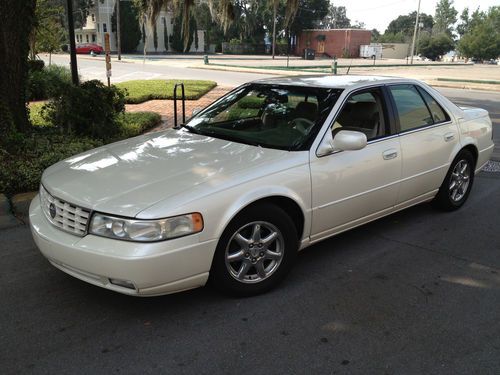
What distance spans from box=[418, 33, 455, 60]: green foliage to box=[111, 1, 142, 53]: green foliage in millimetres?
40292

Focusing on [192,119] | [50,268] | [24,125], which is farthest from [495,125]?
[50,268]

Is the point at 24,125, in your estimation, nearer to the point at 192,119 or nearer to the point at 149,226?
the point at 192,119

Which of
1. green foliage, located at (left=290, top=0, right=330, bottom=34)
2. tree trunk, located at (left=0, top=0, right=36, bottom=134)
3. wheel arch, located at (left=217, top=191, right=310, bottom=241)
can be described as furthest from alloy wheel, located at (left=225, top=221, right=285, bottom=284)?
green foliage, located at (left=290, top=0, right=330, bottom=34)

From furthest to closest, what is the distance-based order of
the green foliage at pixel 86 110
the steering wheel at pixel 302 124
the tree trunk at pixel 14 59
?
the green foliage at pixel 86 110 < the tree trunk at pixel 14 59 < the steering wheel at pixel 302 124

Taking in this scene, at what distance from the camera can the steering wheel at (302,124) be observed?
12.9 feet

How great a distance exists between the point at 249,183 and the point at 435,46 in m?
73.8

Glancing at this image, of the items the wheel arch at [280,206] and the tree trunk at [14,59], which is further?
the tree trunk at [14,59]

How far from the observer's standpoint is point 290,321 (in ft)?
10.6

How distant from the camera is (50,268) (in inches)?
156

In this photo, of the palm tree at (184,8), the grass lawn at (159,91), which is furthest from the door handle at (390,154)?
the grass lawn at (159,91)

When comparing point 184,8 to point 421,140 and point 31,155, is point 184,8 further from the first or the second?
point 421,140

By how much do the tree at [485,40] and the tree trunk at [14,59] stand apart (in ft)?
207

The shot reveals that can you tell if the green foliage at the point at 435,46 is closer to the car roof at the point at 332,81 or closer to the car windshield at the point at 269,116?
the car roof at the point at 332,81

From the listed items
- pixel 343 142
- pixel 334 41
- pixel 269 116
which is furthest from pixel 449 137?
pixel 334 41
